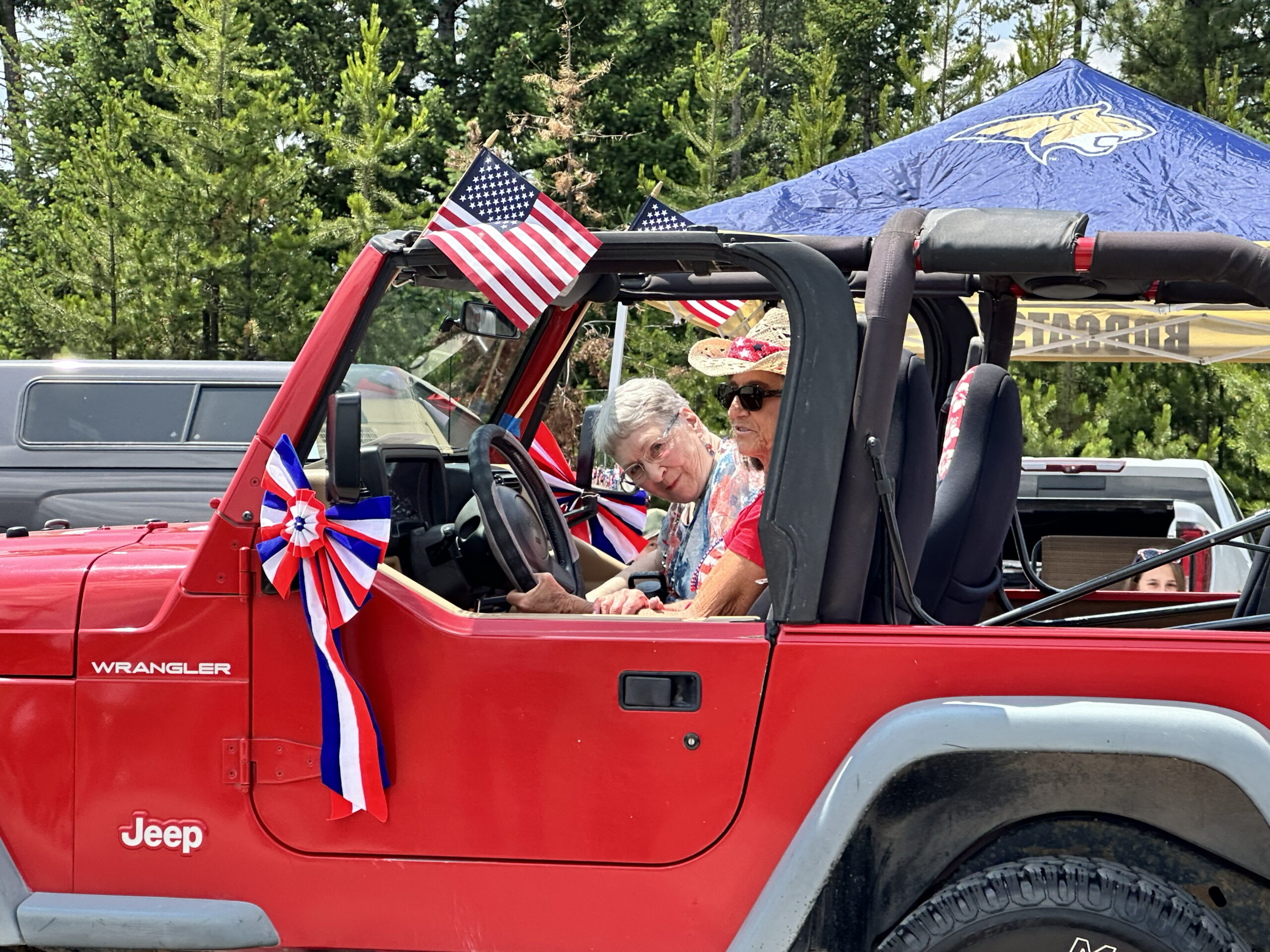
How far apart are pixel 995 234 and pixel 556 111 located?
17219 millimetres

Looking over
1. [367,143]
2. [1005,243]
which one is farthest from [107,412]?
[367,143]

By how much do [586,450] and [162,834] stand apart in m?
2.80

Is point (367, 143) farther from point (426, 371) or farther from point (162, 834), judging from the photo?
point (162, 834)

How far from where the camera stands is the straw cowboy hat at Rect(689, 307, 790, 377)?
317 cm

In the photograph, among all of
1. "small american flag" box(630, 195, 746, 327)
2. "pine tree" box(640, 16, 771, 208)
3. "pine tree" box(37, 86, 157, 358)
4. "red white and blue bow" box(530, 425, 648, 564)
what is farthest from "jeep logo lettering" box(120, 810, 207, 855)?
"pine tree" box(640, 16, 771, 208)

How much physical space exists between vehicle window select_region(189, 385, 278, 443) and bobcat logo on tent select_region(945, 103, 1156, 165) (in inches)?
213

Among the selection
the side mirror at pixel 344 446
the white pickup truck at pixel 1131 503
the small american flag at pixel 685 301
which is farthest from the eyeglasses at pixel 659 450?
the white pickup truck at pixel 1131 503

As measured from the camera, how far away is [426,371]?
3.14 meters

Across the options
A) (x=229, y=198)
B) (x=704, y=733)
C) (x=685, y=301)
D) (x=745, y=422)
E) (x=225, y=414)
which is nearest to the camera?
(x=704, y=733)

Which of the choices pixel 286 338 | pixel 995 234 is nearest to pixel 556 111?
pixel 286 338

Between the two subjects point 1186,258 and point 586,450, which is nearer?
point 1186,258

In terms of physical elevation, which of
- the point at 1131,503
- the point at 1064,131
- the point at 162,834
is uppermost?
the point at 1064,131

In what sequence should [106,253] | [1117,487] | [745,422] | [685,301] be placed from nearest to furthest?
[745,422], [685,301], [1117,487], [106,253]

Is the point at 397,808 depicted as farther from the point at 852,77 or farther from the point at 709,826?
the point at 852,77
